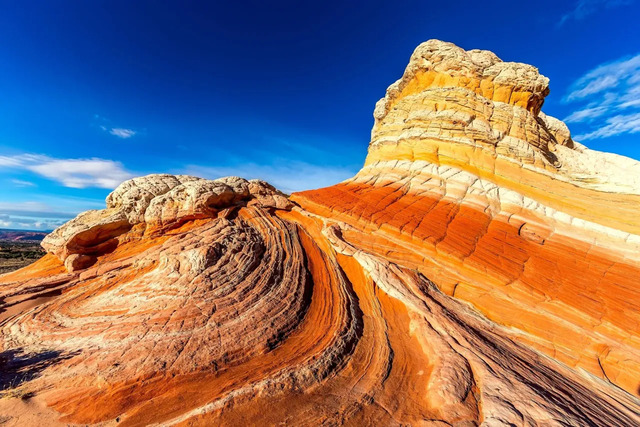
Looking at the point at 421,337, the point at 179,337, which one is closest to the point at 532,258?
the point at 421,337

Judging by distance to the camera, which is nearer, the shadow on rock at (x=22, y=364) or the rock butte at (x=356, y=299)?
the rock butte at (x=356, y=299)

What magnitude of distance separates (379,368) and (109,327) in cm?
789

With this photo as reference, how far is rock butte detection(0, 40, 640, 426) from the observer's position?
18.3 ft

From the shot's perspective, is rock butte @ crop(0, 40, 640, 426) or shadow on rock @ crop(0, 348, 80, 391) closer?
rock butte @ crop(0, 40, 640, 426)

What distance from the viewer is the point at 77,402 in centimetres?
549

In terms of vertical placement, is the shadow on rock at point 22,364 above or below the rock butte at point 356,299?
below

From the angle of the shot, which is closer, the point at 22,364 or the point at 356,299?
the point at 22,364

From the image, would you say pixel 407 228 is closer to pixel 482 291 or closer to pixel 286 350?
pixel 482 291

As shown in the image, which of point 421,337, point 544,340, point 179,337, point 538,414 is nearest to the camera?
point 538,414

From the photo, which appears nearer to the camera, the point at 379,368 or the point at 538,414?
the point at 538,414

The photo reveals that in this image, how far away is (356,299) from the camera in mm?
9594

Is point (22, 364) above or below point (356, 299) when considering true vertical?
below

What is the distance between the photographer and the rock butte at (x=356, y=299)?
5.57 m

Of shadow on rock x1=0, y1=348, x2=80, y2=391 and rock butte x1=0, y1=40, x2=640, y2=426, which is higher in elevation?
rock butte x1=0, y1=40, x2=640, y2=426
